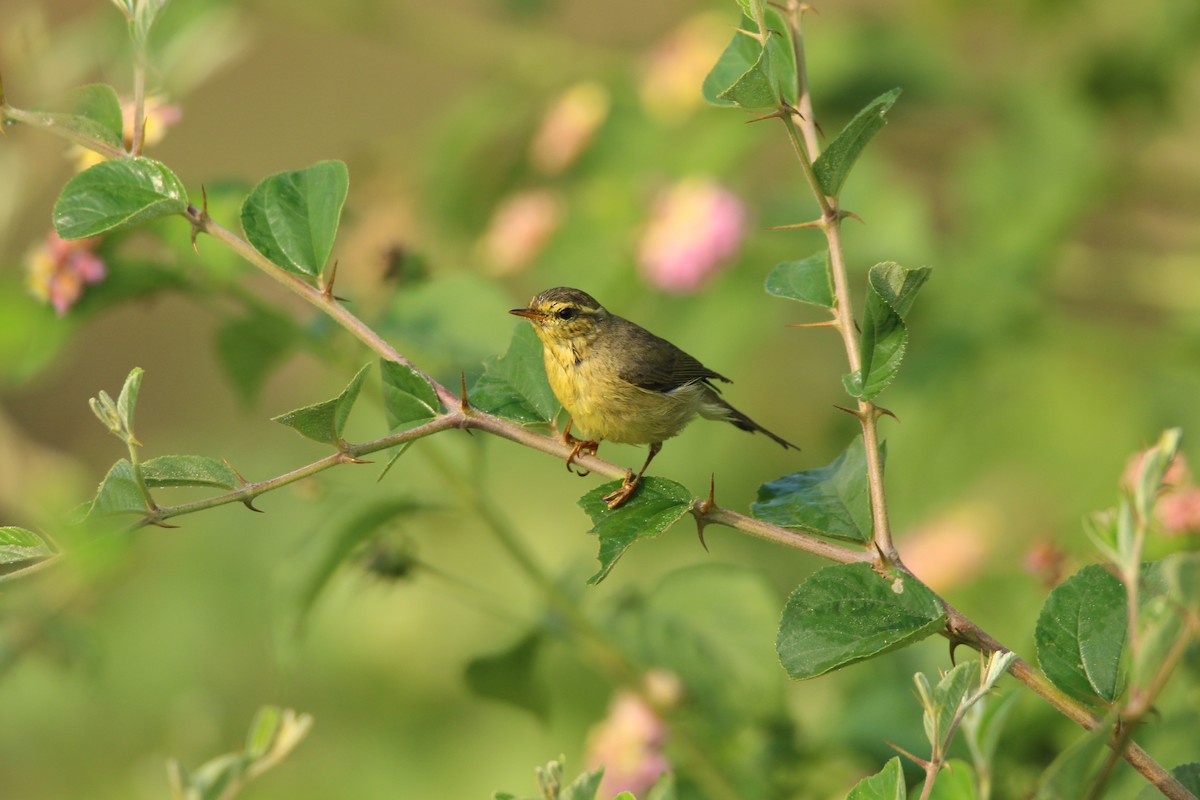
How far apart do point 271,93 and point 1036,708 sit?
374 inches

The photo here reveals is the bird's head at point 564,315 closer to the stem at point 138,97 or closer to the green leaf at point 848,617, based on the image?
the stem at point 138,97

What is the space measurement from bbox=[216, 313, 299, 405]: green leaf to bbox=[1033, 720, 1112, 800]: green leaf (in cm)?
200

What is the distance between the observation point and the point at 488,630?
5258mm

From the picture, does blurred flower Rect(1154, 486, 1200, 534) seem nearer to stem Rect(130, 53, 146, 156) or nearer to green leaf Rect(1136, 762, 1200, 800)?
green leaf Rect(1136, 762, 1200, 800)

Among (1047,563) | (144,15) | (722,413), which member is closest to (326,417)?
(144,15)

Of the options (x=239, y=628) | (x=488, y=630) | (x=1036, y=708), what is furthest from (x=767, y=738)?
(x=239, y=628)

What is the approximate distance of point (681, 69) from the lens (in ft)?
14.5

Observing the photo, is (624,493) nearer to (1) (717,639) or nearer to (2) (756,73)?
(2) (756,73)

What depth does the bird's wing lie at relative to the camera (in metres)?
2.79

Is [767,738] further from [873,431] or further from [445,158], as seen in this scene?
[445,158]

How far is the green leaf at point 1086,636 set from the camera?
1438 millimetres

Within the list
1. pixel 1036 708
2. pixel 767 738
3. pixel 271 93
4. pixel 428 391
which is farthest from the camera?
pixel 271 93

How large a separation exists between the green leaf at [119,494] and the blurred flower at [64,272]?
4.10 ft

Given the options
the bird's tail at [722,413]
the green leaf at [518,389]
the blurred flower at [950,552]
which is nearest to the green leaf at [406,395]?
the green leaf at [518,389]
